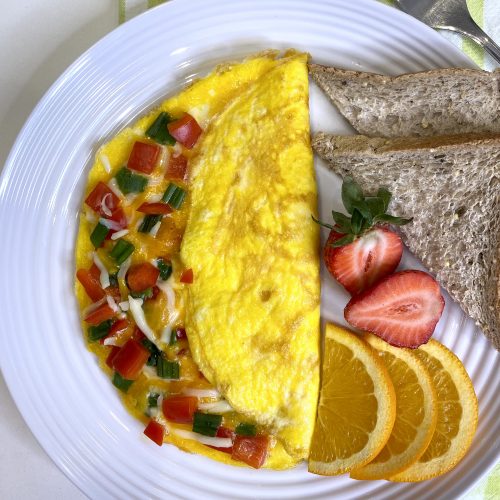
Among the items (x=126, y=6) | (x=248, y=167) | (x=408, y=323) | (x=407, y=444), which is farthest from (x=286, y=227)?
(x=126, y=6)

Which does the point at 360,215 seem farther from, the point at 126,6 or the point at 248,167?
the point at 126,6

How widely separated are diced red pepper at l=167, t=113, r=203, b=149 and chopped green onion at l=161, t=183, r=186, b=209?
0.22m

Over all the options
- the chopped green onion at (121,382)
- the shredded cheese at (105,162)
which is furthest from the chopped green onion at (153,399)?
the shredded cheese at (105,162)

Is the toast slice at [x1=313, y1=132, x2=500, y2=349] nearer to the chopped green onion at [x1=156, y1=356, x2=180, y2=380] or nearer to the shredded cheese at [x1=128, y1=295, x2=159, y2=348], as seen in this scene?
the shredded cheese at [x1=128, y1=295, x2=159, y2=348]

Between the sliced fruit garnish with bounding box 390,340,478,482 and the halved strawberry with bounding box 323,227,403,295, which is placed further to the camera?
the sliced fruit garnish with bounding box 390,340,478,482

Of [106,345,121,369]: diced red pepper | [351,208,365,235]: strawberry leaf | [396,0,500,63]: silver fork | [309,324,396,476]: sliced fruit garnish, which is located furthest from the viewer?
[396,0,500,63]: silver fork

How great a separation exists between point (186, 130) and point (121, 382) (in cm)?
131

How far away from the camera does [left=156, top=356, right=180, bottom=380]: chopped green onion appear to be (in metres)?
3.15

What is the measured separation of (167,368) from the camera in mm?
3148

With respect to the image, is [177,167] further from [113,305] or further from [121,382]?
[121,382]

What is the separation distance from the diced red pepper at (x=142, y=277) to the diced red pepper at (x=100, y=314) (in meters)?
0.18

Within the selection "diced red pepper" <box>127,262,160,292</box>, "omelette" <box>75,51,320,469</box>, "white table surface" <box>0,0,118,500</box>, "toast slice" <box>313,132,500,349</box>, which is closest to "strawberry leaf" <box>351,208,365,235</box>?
"omelette" <box>75,51,320,469</box>

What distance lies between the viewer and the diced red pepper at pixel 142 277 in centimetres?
311

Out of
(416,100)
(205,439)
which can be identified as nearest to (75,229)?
(205,439)
